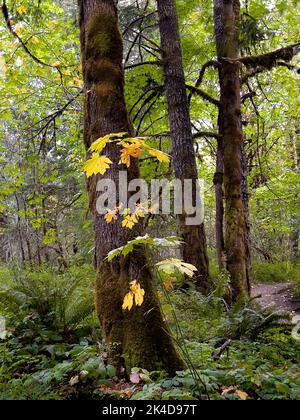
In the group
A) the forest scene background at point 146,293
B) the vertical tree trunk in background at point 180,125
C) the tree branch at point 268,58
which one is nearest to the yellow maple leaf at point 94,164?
A: the forest scene background at point 146,293

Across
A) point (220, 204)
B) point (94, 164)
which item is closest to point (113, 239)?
point (94, 164)

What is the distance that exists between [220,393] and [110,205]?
181 cm

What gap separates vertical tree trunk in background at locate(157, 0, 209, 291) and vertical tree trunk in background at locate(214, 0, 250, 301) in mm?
565

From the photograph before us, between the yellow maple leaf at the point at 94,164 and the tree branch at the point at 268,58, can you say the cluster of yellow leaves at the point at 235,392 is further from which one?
the tree branch at the point at 268,58

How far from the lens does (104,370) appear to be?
9.51ft

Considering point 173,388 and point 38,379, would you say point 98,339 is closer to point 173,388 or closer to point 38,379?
point 38,379

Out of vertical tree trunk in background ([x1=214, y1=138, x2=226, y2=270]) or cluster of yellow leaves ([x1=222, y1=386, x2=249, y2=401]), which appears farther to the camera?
vertical tree trunk in background ([x1=214, y1=138, x2=226, y2=270])

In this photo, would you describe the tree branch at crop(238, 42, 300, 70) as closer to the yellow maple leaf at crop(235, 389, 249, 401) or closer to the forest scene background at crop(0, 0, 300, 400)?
the forest scene background at crop(0, 0, 300, 400)

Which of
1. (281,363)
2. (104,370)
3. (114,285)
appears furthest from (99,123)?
(281,363)

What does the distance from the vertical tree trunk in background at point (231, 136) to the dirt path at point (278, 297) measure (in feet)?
5.39

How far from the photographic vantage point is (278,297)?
9.59m

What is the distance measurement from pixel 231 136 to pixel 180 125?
105 cm

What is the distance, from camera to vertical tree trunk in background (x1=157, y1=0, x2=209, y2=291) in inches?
289

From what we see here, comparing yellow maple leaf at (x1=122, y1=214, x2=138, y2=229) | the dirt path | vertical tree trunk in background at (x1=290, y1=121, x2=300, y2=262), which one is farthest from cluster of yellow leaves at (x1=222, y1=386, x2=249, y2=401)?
vertical tree trunk in background at (x1=290, y1=121, x2=300, y2=262)
